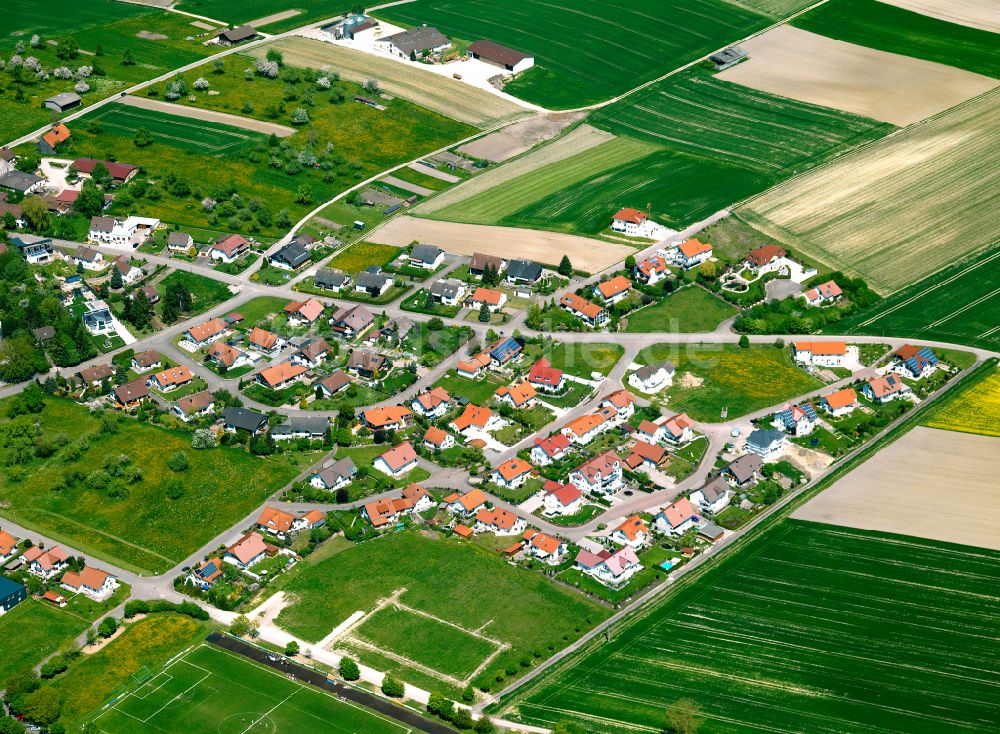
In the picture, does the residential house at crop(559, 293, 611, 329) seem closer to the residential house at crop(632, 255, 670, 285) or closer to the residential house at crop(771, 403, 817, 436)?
the residential house at crop(632, 255, 670, 285)

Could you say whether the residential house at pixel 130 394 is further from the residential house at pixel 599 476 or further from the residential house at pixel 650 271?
the residential house at pixel 650 271

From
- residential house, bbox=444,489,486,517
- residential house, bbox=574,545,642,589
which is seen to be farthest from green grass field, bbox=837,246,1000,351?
residential house, bbox=444,489,486,517

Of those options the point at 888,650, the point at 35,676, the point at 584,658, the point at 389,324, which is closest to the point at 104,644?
the point at 35,676

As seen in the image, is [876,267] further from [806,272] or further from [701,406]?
[701,406]

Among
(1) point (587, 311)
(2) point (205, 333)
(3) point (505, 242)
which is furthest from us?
(3) point (505, 242)

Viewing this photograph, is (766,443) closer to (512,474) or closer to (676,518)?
(676,518)

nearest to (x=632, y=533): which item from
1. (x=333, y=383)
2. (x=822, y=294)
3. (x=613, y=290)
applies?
(x=333, y=383)
